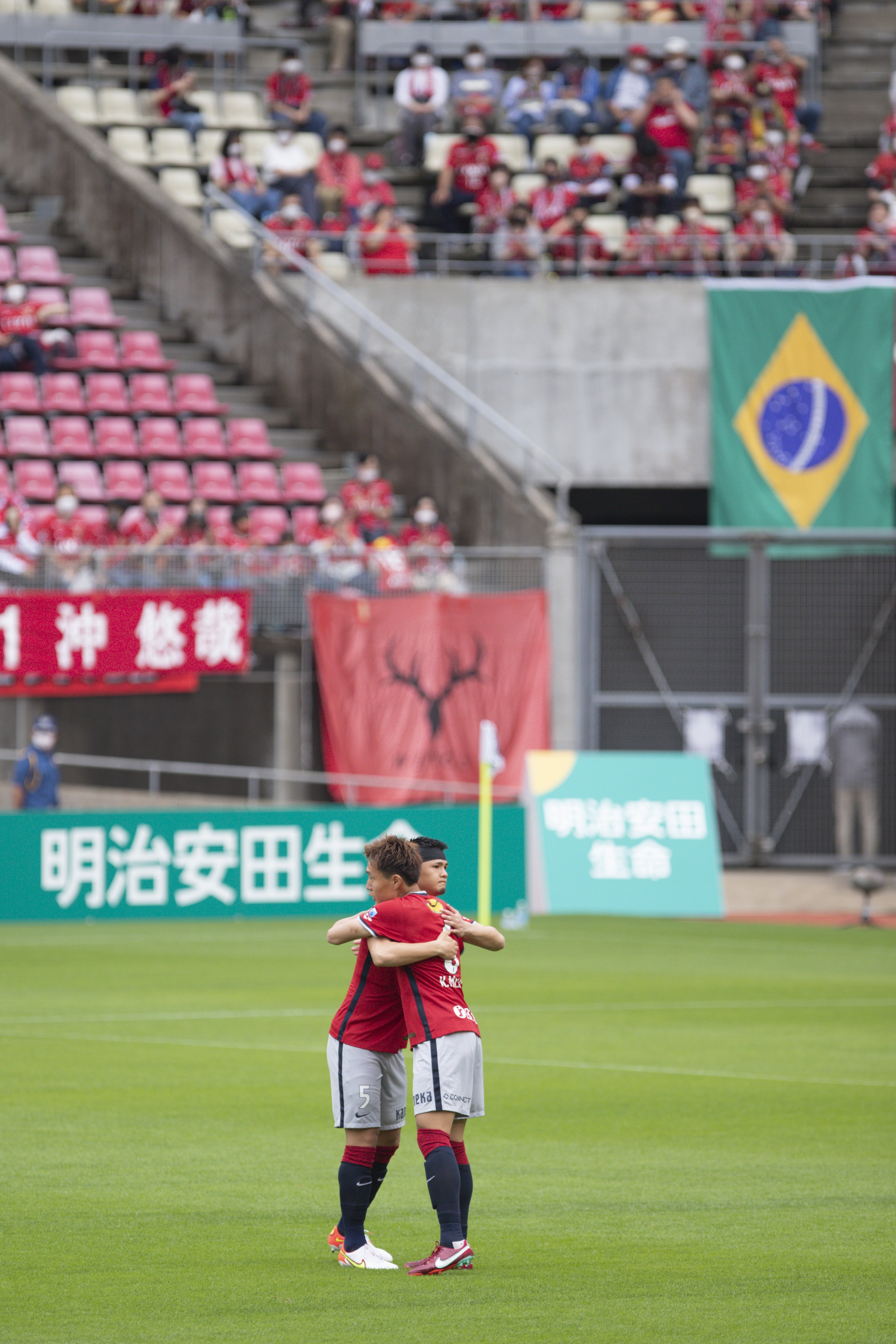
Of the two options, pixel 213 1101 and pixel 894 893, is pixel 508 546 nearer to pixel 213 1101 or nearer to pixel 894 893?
pixel 894 893

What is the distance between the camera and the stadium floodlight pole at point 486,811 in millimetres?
19844

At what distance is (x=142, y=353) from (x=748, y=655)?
33.8ft

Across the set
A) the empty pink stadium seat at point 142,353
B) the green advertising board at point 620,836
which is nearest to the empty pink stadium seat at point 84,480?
the empty pink stadium seat at point 142,353

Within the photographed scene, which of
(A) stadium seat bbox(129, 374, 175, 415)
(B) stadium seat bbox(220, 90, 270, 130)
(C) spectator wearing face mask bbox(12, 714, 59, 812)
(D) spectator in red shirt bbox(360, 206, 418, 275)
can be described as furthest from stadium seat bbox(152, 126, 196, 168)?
(C) spectator wearing face mask bbox(12, 714, 59, 812)

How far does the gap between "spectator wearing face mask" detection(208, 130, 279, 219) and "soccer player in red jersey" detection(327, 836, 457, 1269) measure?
25003 mm

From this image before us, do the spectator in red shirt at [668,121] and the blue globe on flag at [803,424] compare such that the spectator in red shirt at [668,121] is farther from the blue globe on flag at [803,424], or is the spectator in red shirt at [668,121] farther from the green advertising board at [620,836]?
the green advertising board at [620,836]

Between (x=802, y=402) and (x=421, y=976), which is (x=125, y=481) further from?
(x=421, y=976)

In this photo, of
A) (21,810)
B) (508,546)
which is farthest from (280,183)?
(21,810)

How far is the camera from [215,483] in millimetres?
27375

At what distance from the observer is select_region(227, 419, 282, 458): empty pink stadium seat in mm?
28062

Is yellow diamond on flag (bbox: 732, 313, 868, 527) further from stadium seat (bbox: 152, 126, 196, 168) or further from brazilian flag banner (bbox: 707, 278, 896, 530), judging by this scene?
stadium seat (bbox: 152, 126, 196, 168)

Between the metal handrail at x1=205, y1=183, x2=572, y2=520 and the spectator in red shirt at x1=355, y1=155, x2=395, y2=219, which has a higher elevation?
the spectator in red shirt at x1=355, y1=155, x2=395, y2=219

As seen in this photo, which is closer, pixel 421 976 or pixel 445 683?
pixel 421 976

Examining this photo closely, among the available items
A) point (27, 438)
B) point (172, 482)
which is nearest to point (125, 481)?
point (172, 482)
